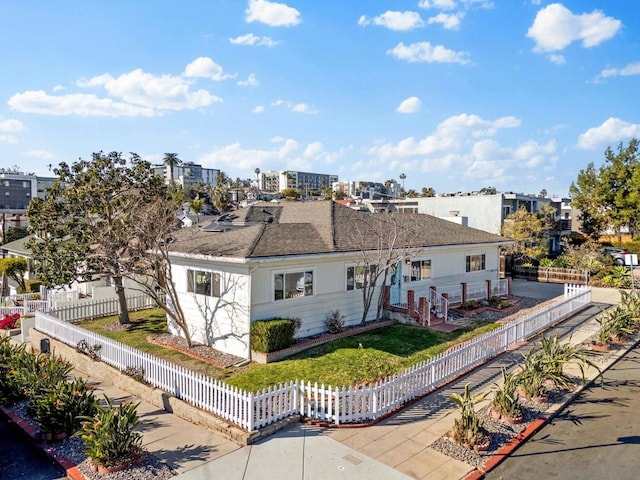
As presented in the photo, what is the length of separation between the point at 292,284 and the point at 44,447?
8.38 metres

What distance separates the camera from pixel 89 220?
59.6 feet

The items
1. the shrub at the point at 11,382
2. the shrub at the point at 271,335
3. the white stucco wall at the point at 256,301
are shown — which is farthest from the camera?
the white stucco wall at the point at 256,301

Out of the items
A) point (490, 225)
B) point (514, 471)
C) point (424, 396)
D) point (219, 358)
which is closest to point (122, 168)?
point (219, 358)

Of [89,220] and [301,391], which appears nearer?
[301,391]

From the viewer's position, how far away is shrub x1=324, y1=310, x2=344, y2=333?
16250mm

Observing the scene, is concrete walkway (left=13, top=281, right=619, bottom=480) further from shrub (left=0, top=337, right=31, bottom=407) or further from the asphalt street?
shrub (left=0, top=337, right=31, bottom=407)

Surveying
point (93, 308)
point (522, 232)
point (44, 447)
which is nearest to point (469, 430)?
point (44, 447)

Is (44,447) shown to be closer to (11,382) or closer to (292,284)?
(11,382)

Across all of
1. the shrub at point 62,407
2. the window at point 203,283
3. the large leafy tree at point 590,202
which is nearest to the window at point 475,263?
the window at point 203,283

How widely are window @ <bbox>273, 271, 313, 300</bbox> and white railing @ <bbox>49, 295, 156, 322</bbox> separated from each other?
10.1 metres

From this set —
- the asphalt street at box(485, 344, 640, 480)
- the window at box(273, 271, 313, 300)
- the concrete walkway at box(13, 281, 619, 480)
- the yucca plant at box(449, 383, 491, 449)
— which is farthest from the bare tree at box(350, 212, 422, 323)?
the yucca plant at box(449, 383, 491, 449)

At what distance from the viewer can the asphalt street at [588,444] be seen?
768 centimetres

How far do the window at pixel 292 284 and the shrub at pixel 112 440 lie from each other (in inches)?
284

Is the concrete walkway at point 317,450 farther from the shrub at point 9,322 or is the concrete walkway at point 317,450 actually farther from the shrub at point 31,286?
the shrub at point 31,286
